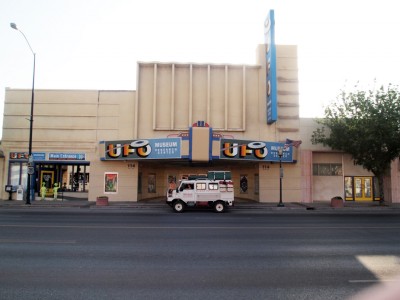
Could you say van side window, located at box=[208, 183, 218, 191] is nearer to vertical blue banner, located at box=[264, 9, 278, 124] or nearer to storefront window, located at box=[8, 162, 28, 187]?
vertical blue banner, located at box=[264, 9, 278, 124]

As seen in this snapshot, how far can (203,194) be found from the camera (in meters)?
21.2

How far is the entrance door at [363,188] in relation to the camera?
3036 centimetres

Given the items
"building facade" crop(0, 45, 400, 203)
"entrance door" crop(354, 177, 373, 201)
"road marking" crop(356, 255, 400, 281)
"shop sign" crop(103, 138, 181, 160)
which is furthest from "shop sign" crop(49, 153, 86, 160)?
"road marking" crop(356, 255, 400, 281)

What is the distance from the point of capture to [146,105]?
28422mm

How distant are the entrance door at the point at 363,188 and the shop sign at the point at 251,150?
7.70 m

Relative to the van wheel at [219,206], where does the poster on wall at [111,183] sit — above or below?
A: above

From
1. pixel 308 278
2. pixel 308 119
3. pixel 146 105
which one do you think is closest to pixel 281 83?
pixel 308 119

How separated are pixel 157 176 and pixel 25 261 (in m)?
25.8

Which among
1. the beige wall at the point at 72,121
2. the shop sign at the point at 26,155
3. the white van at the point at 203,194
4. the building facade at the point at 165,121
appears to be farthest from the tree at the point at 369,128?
the shop sign at the point at 26,155

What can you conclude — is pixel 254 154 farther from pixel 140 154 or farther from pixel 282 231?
pixel 282 231

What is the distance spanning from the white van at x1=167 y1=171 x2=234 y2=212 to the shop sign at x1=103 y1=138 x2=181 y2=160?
15.0ft

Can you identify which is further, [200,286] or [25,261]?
[25,261]

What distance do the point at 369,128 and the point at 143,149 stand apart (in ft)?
54.8

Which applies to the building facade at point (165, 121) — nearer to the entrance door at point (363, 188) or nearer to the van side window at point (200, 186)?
the entrance door at point (363, 188)
